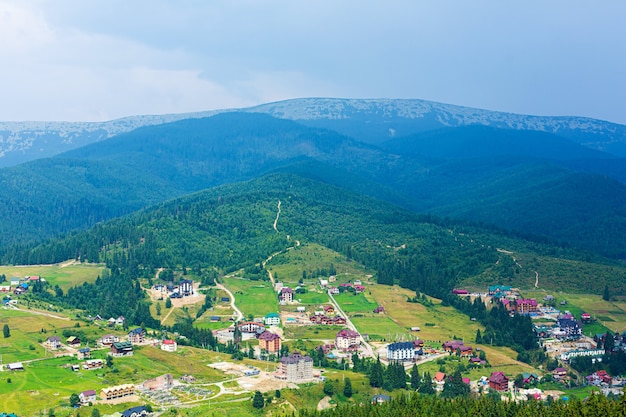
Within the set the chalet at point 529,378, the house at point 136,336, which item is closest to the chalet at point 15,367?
the house at point 136,336

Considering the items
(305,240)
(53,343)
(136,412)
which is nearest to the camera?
(136,412)

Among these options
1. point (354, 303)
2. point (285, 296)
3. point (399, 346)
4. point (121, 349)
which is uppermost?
point (285, 296)

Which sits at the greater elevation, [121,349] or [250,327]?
[121,349]

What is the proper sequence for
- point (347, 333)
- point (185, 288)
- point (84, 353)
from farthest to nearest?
point (185, 288), point (347, 333), point (84, 353)

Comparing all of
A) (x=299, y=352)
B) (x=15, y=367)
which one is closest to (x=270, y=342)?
(x=299, y=352)

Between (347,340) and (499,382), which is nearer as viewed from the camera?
(499,382)

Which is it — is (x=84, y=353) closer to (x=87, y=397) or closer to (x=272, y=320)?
(x=87, y=397)

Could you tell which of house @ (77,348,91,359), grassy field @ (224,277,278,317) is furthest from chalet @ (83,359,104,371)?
grassy field @ (224,277,278,317)
